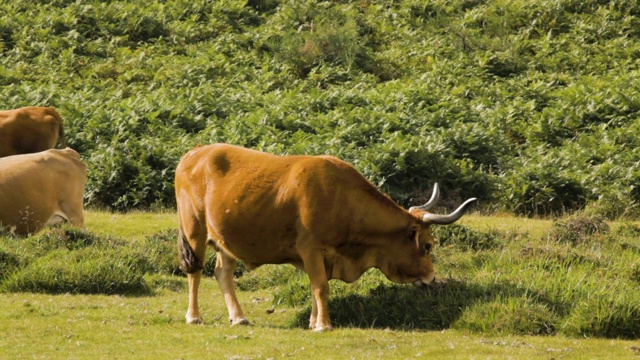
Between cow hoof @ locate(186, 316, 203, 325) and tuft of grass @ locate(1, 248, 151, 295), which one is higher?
cow hoof @ locate(186, 316, 203, 325)

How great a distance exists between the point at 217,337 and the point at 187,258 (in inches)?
78.4

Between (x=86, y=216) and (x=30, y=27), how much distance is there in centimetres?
1729

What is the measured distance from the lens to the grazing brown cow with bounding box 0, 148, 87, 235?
1817 cm

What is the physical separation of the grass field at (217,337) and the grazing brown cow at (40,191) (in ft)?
10.1

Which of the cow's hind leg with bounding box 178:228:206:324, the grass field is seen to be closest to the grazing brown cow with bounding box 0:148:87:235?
the grass field

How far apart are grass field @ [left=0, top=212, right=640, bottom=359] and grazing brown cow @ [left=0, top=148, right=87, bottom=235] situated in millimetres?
3080

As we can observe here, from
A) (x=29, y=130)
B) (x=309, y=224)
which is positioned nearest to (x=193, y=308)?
(x=309, y=224)

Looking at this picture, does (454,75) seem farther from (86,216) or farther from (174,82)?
(86,216)

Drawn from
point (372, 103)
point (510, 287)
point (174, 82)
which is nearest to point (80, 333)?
point (510, 287)

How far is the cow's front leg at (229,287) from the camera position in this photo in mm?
13799

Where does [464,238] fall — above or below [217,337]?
below

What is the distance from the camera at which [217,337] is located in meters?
12.5

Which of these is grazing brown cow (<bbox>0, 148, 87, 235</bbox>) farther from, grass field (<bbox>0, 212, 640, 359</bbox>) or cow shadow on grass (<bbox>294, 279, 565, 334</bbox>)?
cow shadow on grass (<bbox>294, 279, 565, 334</bbox>)

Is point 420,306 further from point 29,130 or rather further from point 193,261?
point 29,130
